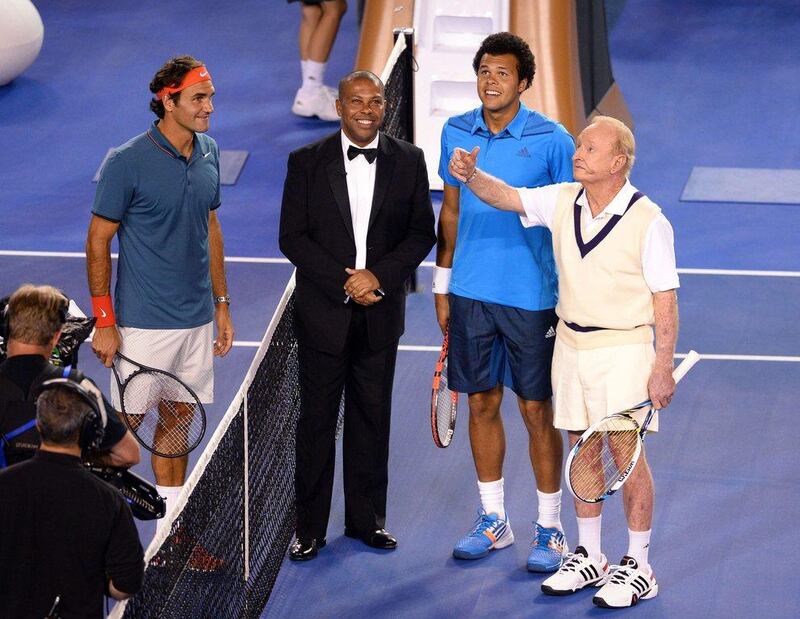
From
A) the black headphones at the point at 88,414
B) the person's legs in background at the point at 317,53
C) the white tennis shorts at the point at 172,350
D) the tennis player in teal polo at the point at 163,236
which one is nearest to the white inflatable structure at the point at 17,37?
the person's legs in background at the point at 317,53

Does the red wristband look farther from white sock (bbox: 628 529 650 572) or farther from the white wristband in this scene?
white sock (bbox: 628 529 650 572)

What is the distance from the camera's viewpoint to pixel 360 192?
20.7ft

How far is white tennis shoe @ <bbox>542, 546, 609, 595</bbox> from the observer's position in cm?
629

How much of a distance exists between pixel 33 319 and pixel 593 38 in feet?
27.5

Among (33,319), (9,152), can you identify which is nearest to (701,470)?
(33,319)

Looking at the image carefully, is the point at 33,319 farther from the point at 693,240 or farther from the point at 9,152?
the point at 9,152

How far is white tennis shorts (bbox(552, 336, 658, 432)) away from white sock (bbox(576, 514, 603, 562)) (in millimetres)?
478

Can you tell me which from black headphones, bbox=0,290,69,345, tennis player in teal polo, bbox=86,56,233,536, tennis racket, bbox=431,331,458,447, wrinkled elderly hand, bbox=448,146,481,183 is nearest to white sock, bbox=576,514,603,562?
tennis racket, bbox=431,331,458,447

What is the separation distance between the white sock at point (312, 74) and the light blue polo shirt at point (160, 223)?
6.59m

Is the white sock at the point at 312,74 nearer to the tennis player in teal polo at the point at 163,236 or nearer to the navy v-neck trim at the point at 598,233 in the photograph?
the tennis player in teal polo at the point at 163,236

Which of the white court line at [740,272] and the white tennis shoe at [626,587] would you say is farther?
the white court line at [740,272]

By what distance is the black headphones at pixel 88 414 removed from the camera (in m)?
4.34

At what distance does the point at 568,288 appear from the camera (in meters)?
5.96

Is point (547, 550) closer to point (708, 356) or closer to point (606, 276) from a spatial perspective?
point (606, 276)
